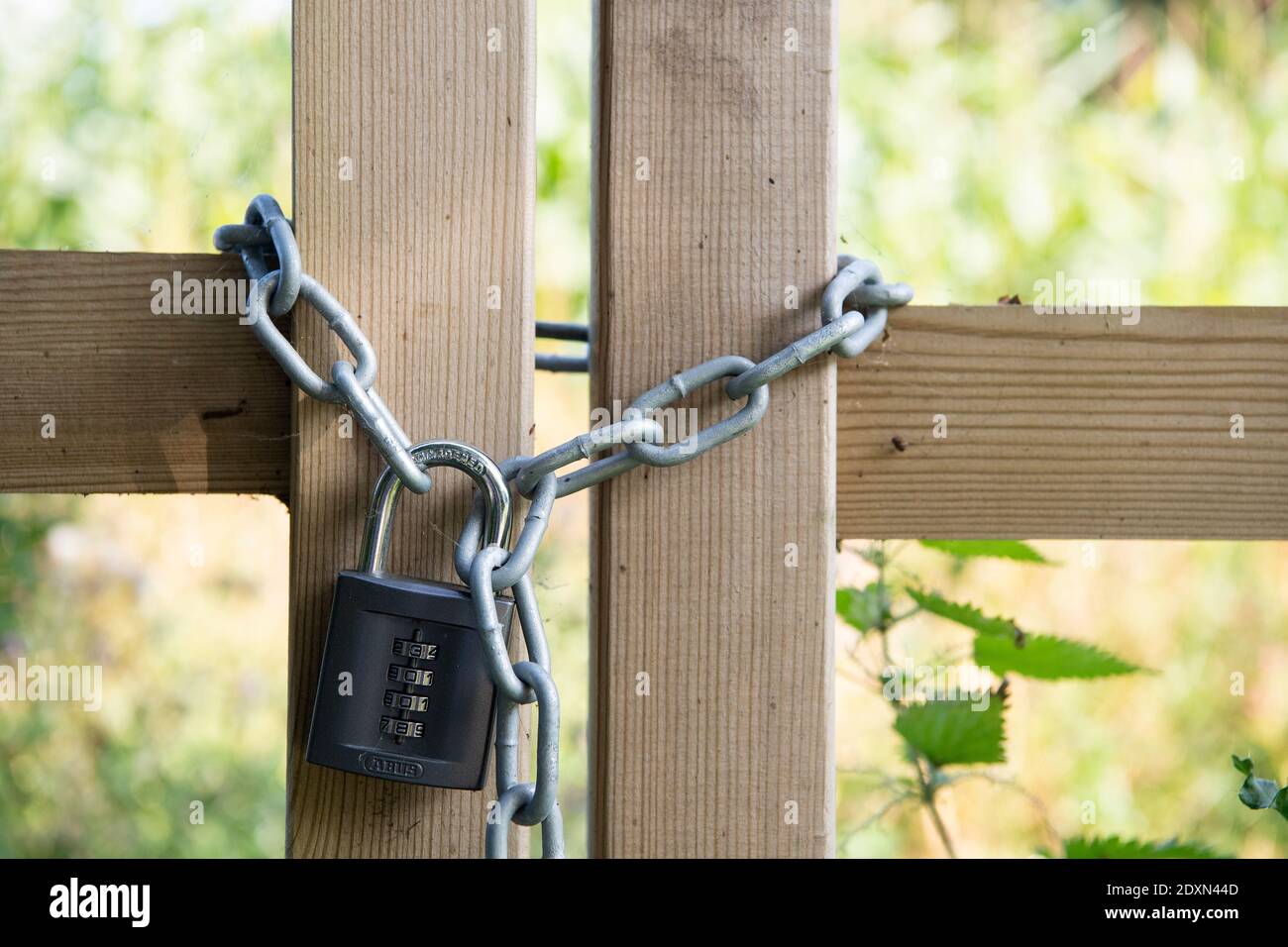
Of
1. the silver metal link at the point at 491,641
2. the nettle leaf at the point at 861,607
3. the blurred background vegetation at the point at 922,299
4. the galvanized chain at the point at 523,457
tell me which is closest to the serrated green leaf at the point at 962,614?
the nettle leaf at the point at 861,607

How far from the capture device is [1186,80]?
99.0 inches

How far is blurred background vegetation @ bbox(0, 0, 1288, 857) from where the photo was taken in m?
1.97

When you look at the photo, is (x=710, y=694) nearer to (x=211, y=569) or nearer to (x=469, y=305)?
(x=469, y=305)

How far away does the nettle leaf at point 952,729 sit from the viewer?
854mm

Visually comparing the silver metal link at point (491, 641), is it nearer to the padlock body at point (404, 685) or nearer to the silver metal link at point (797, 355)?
the padlock body at point (404, 685)

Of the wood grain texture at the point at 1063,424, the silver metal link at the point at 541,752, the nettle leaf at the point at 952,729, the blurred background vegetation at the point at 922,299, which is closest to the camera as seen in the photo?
the silver metal link at the point at 541,752

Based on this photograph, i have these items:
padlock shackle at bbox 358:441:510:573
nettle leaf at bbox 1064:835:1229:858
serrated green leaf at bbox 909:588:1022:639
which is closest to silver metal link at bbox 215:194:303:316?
padlock shackle at bbox 358:441:510:573

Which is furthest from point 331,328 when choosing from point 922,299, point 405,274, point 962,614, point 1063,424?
point 922,299

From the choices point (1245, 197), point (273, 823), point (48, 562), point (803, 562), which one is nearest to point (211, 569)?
point (48, 562)

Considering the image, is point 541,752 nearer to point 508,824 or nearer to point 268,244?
point 508,824

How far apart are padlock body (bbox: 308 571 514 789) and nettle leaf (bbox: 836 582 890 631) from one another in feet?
1.62

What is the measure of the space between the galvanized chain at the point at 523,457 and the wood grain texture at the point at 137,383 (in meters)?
0.05

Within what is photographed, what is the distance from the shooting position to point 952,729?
0.86 m
